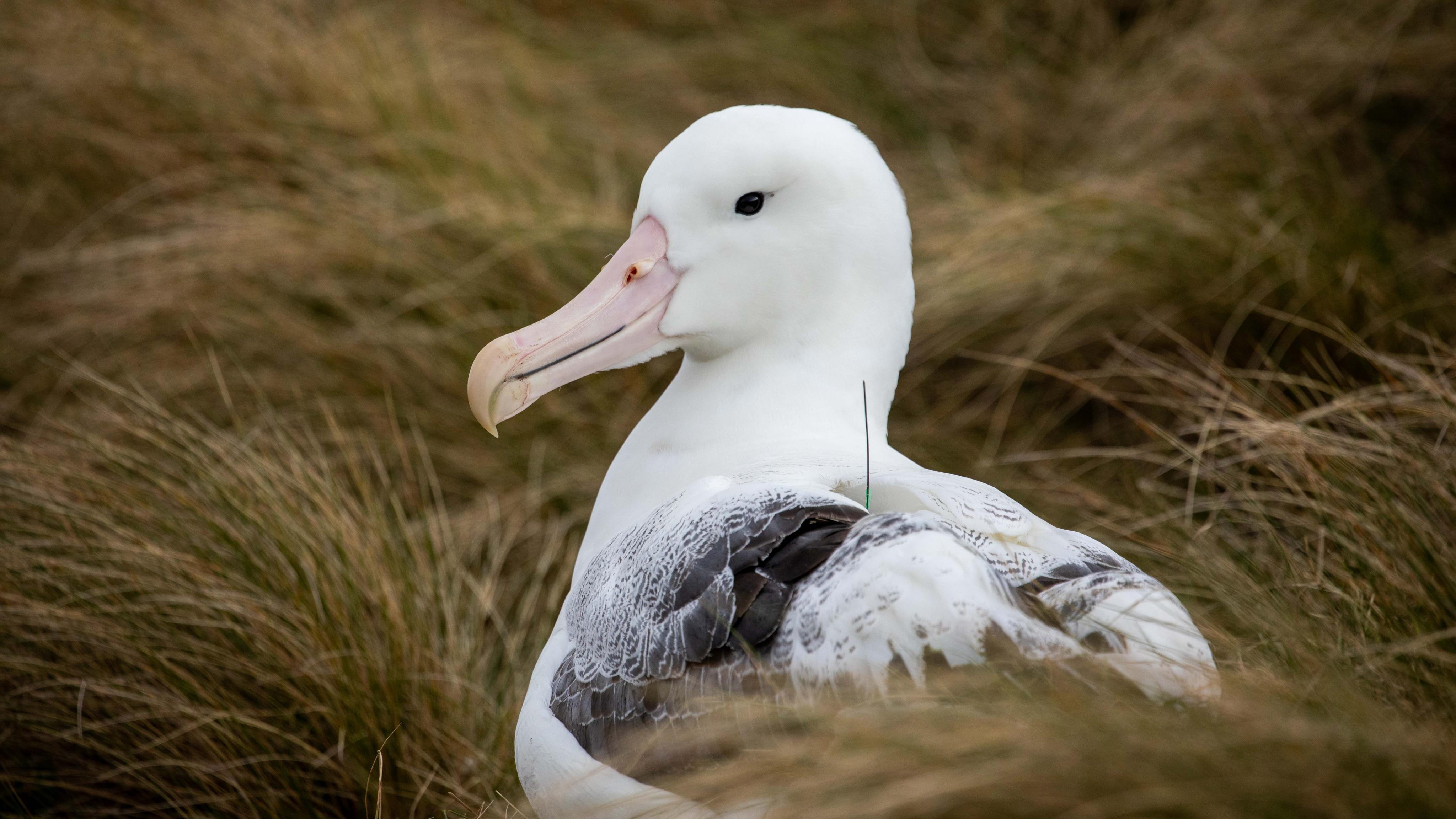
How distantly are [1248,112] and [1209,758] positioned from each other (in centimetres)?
426

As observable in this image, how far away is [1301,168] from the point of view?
16.5 ft

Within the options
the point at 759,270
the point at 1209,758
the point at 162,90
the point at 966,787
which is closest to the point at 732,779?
the point at 966,787

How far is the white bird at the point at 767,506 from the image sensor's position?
2113 millimetres

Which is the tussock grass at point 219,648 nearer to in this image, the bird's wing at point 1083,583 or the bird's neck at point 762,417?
the bird's neck at point 762,417

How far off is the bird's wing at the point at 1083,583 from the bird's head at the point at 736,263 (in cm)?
45

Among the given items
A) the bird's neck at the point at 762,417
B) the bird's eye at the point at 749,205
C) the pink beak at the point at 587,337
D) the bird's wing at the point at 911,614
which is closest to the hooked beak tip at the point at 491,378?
the pink beak at the point at 587,337

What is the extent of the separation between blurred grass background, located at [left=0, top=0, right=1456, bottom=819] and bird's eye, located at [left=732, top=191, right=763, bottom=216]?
0.98m

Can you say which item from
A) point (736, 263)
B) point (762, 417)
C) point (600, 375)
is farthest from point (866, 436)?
point (600, 375)

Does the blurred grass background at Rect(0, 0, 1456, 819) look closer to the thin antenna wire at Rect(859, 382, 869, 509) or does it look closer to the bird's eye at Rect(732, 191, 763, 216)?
the thin antenna wire at Rect(859, 382, 869, 509)

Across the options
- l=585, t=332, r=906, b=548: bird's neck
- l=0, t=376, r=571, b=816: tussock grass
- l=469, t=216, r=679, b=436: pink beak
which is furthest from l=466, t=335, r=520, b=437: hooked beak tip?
l=0, t=376, r=571, b=816: tussock grass

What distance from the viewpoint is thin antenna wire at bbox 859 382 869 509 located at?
2.70m

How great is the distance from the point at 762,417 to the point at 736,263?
13.6 inches

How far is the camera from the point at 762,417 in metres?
2.96

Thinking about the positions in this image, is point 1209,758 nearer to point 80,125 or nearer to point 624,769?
point 624,769
